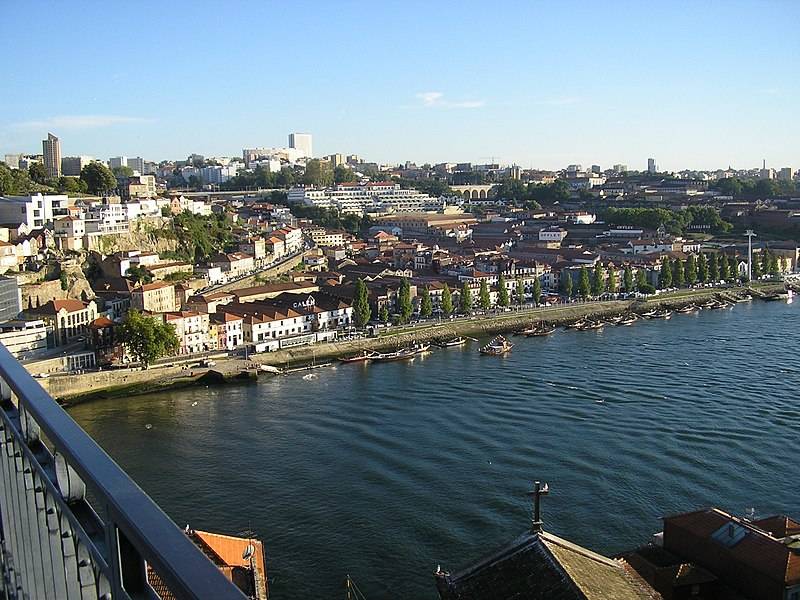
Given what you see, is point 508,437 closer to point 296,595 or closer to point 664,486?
point 664,486

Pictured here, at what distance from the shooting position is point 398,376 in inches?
305

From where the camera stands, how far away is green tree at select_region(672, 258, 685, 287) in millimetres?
13797

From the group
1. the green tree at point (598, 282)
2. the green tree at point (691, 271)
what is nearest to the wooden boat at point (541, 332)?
the green tree at point (598, 282)

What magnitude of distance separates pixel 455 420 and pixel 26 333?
4.33 meters

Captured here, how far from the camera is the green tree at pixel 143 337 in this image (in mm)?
7602

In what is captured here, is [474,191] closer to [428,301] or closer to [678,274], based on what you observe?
[678,274]

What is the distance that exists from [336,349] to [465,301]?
8.44 feet

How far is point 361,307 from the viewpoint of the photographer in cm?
976

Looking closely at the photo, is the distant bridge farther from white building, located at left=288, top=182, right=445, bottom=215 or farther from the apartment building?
the apartment building

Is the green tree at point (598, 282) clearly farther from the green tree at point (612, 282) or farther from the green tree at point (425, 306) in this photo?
the green tree at point (425, 306)

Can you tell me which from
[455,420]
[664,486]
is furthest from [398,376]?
[664,486]

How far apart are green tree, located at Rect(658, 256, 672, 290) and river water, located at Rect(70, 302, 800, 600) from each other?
16.6 feet

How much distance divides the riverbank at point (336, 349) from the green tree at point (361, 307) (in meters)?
0.32

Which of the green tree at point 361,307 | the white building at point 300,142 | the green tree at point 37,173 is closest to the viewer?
the green tree at point 361,307
